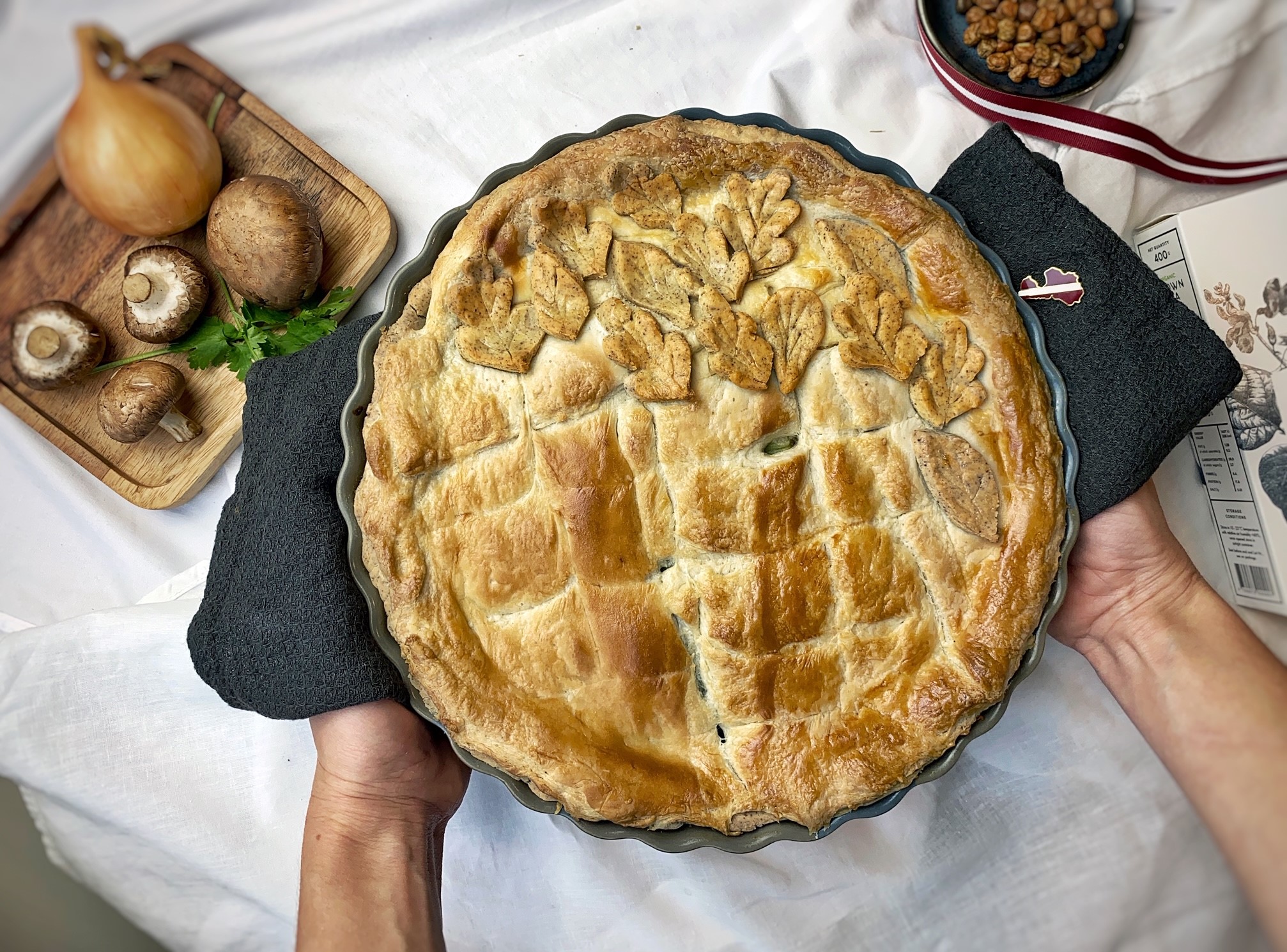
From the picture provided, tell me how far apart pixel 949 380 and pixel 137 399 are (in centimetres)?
155

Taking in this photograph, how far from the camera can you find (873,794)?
1.26m

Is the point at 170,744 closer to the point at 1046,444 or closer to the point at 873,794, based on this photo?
the point at 873,794

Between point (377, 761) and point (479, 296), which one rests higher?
point (479, 296)

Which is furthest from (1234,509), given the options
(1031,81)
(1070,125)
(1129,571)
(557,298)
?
(557,298)

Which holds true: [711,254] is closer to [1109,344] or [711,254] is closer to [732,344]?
[732,344]

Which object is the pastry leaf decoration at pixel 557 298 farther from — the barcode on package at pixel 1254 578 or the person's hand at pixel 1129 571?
the barcode on package at pixel 1254 578

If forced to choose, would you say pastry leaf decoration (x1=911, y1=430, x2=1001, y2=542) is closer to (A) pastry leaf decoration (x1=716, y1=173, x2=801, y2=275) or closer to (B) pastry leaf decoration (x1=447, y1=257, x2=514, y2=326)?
(A) pastry leaf decoration (x1=716, y1=173, x2=801, y2=275)

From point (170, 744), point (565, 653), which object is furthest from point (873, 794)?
point (170, 744)

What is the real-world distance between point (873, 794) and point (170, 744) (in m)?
1.48

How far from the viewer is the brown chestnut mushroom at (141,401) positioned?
1.62m

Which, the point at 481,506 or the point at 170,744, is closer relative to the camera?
the point at 481,506

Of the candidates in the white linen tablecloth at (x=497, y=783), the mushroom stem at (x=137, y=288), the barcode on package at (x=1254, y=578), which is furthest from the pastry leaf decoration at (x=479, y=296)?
the barcode on package at (x=1254, y=578)

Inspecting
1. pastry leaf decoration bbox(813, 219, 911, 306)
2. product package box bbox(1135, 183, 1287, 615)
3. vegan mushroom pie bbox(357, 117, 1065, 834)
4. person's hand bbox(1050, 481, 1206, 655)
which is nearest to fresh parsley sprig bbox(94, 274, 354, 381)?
vegan mushroom pie bbox(357, 117, 1065, 834)

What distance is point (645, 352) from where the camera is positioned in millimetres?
1230
